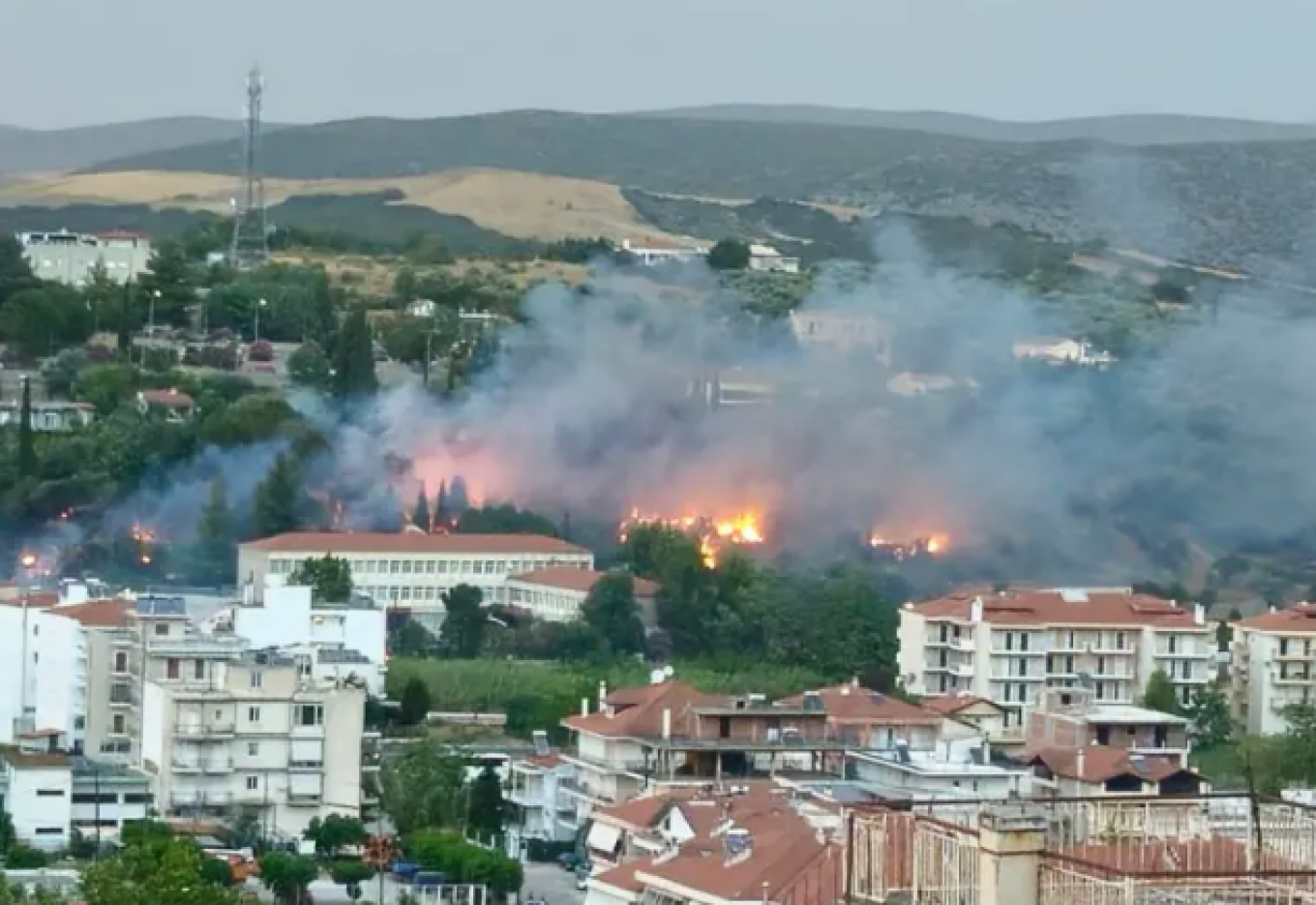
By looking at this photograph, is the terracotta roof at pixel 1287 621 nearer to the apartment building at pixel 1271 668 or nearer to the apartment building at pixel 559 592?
the apartment building at pixel 1271 668

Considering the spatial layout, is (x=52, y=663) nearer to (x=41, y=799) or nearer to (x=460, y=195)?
(x=41, y=799)

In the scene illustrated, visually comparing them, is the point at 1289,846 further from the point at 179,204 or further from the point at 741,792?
the point at 179,204

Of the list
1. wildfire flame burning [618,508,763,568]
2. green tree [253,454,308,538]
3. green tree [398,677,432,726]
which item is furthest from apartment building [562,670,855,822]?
wildfire flame burning [618,508,763,568]

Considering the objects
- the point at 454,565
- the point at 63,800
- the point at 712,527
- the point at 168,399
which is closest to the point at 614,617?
the point at 454,565

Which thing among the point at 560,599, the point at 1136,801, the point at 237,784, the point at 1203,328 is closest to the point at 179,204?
the point at 1203,328

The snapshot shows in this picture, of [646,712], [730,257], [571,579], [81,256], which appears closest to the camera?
[646,712]
